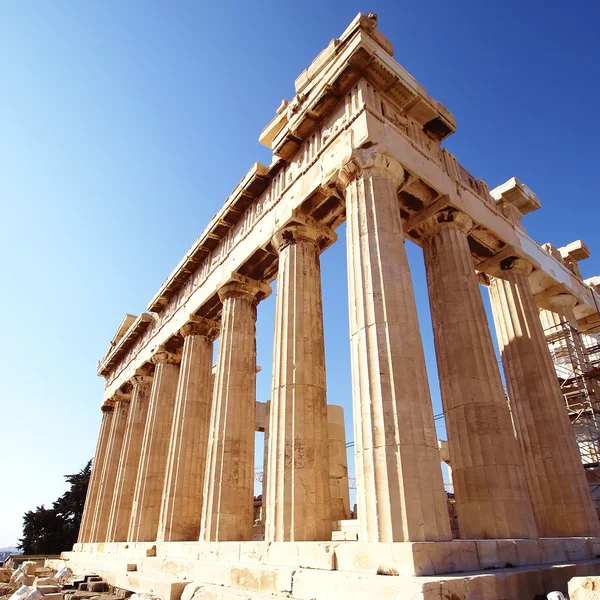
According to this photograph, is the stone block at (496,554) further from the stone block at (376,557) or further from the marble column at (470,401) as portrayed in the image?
the marble column at (470,401)

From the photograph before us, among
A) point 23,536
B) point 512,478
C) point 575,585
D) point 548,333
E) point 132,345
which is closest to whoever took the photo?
point 575,585

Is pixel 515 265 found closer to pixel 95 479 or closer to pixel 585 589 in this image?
pixel 585 589

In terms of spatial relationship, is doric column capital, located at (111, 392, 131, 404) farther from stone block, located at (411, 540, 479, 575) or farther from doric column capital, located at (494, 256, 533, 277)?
stone block, located at (411, 540, 479, 575)

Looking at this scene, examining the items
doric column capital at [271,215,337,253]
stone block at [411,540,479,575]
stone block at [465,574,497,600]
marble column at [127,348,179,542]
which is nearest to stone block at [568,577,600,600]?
stone block at [465,574,497,600]

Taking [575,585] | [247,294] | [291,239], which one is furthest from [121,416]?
[575,585]

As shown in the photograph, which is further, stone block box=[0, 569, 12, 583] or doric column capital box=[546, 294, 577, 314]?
doric column capital box=[546, 294, 577, 314]

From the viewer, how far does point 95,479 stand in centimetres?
2859

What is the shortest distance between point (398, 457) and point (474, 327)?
16.6 feet

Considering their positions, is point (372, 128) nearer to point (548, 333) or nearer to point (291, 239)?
point (291, 239)

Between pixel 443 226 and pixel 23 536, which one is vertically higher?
pixel 443 226

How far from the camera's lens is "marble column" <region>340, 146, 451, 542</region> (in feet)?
24.7

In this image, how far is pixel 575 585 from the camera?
5.20 meters

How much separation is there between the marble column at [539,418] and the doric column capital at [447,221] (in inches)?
135

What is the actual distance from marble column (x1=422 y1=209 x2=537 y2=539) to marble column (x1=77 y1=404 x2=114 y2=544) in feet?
78.9
